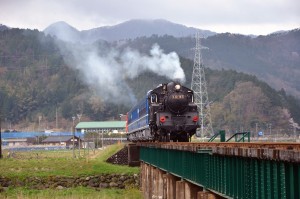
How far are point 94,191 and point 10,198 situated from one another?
30.2 feet

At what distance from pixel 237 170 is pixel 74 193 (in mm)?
41501

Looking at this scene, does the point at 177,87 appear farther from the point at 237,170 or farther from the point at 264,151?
the point at 264,151

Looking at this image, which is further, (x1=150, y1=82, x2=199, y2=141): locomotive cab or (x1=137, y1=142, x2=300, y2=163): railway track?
(x1=150, y1=82, x2=199, y2=141): locomotive cab

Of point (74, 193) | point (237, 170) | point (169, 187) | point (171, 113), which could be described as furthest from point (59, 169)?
point (237, 170)

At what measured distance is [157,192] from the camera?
4081 centimetres

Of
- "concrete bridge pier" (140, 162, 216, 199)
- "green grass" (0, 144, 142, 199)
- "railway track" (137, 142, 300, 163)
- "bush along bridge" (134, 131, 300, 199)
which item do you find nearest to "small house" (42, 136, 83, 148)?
"green grass" (0, 144, 142, 199)

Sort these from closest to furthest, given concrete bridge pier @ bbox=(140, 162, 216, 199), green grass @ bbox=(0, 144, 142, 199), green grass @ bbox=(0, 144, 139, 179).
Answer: concrete bridge pier @ bbox=(140, 162, 216, 199), green grass @ bbox=(0, 144, 142, 199), green grass @ bbox=(0, 144, 139, 179)

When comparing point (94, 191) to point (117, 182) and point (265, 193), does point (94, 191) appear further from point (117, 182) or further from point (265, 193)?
point (265, 193)

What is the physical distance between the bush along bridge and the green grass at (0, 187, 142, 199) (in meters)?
22.8

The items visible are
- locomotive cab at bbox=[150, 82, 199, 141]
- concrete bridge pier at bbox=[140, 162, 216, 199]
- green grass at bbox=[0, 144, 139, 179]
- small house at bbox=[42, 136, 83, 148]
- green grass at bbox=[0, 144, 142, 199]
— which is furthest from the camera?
small house at bbox=[42, 136, 83, 148]

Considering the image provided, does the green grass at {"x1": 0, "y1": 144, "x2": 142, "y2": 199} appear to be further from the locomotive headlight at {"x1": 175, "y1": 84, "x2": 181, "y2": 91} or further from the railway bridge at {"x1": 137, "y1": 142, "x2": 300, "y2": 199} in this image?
the railway bridge at {"x1": 137, "y1": 142, "x2": 300, "y2": 199}

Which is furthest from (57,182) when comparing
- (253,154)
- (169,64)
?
(169,64)

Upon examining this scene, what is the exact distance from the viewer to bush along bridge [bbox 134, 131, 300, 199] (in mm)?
13078

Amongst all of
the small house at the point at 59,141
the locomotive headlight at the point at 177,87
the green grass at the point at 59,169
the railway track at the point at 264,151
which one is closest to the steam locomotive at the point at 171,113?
the locomotive headlight at the point at 177,87
